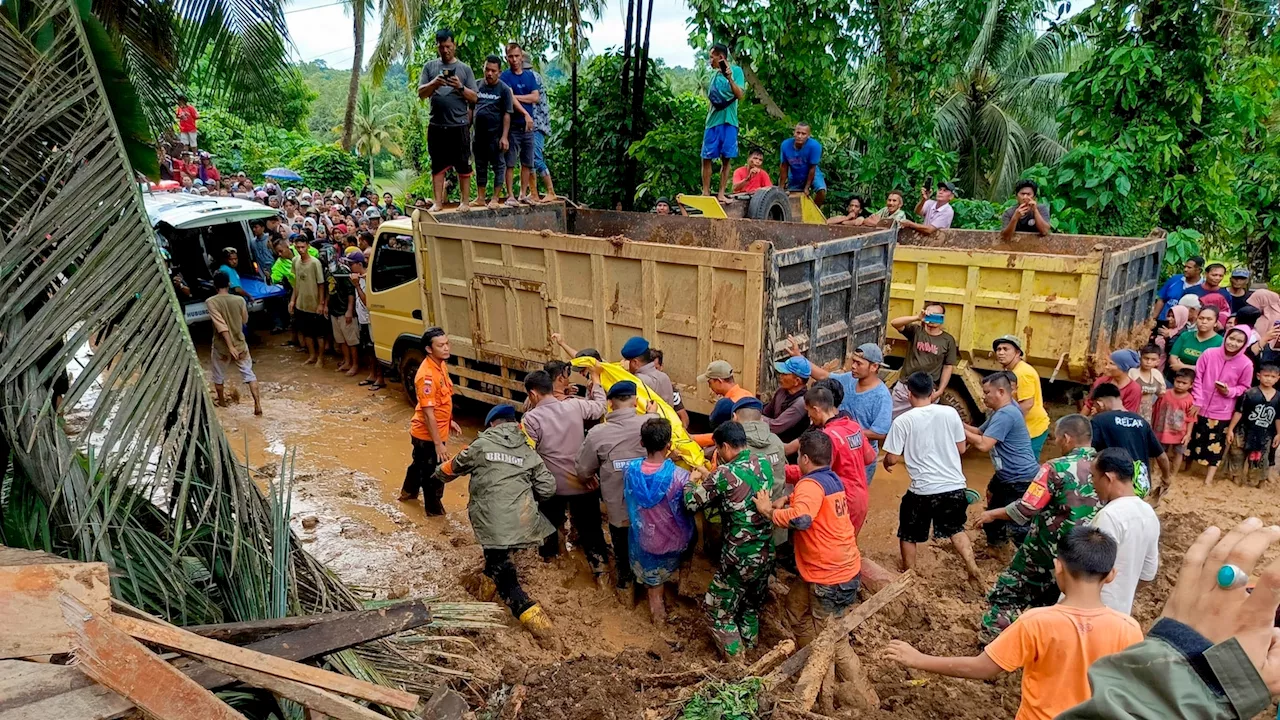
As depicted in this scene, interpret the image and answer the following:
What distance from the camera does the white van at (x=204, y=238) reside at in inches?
410

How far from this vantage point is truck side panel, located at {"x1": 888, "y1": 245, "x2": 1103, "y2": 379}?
21.6 feet

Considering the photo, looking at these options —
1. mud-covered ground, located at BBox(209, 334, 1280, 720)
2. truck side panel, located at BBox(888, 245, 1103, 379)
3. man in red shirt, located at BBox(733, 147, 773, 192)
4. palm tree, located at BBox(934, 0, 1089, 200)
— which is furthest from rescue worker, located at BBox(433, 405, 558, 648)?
palm tree, located at BBox(934, 0, 1089, 200)

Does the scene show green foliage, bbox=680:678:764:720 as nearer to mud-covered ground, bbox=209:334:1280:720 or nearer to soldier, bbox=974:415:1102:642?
mud-covered ground, bbox=209:334:1280:720

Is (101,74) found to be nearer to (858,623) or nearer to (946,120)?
(858,623)

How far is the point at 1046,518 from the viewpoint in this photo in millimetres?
3893

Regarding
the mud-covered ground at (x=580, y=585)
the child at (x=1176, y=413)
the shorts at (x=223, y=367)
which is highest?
the child at (x=1176, y=413)

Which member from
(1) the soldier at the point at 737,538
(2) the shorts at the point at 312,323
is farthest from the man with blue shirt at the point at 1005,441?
(2) the shorts at the point at 312,323

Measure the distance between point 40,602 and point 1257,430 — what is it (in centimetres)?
726

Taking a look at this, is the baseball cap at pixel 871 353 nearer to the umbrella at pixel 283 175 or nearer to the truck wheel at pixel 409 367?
the truck wheel at pixel 409 367

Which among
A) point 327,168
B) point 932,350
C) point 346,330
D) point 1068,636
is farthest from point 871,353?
point 327,168

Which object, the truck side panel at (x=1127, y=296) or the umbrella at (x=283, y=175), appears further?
the umbrella at (x=283, y=175)

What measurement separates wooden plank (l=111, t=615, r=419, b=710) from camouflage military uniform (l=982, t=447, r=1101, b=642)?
2967 millimetres

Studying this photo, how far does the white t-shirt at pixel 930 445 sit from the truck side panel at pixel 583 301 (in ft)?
3.88

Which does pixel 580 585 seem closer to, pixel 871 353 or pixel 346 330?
pixel 871 353
